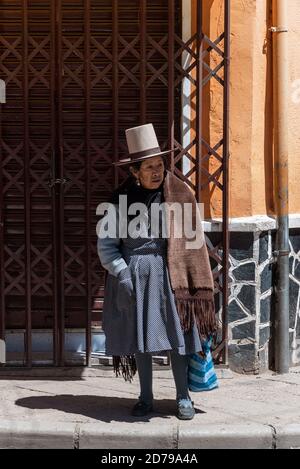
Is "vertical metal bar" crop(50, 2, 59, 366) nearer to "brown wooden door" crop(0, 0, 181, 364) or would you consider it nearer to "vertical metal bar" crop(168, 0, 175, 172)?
"brown wooden door" crop(0, 0, 181, 364)

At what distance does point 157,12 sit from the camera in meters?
7.34

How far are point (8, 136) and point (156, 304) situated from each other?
2.20 meters

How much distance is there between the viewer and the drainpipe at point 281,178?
24.3 ft

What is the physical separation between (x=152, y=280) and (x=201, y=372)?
0.75 metres

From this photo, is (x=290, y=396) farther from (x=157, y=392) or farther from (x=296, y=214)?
(x=296, y=214)

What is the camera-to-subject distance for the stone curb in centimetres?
597

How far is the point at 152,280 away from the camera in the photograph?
19.9 feet

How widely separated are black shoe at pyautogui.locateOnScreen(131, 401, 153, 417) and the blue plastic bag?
0.35 meters

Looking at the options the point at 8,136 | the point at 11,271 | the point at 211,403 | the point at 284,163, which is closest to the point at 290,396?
the point at 211,403

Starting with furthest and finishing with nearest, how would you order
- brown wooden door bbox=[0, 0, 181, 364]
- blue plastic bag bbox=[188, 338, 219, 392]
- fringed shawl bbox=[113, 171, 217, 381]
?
brown wooden door bbox=[0, 0, 181, 364] < blue plastic bag bbox=[188, 338, 219, 392] < fringed shawl bbox=[113, 171, 217, 381]

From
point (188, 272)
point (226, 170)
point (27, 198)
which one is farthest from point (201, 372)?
point (27, 198)

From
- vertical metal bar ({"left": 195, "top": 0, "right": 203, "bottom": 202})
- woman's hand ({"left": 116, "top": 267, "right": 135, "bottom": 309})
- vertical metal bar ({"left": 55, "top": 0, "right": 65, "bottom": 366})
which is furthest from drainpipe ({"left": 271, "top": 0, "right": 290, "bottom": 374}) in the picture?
woman's hand ({"left": 116, "top": 267, "right": 135, "bottom": 309})

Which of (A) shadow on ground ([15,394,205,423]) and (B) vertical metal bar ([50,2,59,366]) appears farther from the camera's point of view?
(B) vertical metal bar ([50,2,59,366])

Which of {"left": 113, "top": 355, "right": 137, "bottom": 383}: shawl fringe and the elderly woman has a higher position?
the elderly woman
